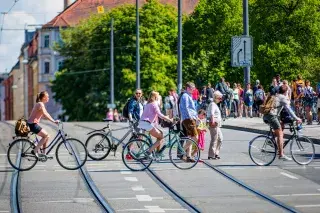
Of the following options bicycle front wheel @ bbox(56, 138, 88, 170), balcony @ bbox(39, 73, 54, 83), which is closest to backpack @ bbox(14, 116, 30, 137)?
bicycle front wheel @ bbox(56, 138, 88, 170)

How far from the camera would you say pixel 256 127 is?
38.5 metres

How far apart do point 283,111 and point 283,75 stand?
60182 millimetres

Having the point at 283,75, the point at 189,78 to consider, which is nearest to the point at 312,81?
the point at 283,75

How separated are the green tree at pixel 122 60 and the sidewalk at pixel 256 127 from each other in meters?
43.0

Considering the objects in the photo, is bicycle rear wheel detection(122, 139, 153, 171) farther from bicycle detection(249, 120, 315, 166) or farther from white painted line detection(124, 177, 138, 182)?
bicycle detection(249, 120, 315, 166)

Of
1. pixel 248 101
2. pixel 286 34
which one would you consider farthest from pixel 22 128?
pixel 286 34

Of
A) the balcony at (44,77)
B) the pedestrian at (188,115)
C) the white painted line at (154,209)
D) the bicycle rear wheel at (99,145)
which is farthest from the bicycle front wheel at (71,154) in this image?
the balcony at (44,77)

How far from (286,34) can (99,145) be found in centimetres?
6139

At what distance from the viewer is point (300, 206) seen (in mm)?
15242

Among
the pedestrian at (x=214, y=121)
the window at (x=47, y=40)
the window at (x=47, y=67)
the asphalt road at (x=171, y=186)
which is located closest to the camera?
the asphalt road at (x=171, y=186)

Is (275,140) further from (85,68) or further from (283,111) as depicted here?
(85,68)

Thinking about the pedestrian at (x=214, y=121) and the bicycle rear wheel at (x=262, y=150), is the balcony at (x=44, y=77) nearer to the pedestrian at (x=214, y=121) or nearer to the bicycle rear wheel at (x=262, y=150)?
the pedestrian at (x=214, y=121)

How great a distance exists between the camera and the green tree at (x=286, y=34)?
8356cm

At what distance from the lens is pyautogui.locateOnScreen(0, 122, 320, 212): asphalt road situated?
15508mm
